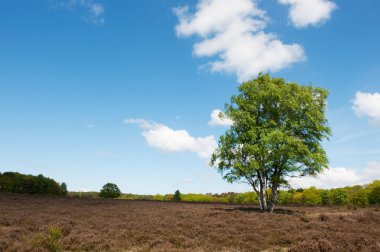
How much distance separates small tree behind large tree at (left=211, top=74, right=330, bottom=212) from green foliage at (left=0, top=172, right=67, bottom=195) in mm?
47691

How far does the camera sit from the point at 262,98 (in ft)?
100.0

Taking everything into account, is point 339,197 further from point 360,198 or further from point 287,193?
point 287,193

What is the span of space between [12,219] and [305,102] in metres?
23.2

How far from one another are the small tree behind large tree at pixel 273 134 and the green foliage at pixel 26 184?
4769cm

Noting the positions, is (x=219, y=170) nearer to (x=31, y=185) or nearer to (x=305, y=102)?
(x=305, y=102)

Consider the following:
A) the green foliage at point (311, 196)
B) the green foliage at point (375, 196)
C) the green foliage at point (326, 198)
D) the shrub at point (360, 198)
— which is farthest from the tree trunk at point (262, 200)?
the green foliage at point (311, 196)

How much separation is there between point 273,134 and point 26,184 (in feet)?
183

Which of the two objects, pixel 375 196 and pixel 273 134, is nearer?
pixel 273 134

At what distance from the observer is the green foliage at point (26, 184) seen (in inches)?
2625

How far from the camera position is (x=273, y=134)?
27406 mm

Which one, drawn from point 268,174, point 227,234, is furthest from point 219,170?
point 227,234

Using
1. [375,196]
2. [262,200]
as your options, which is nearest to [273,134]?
[262,200]

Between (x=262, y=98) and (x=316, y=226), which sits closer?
(x=316, y=226)

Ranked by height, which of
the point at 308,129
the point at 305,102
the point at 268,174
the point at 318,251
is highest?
the point at 305,102
